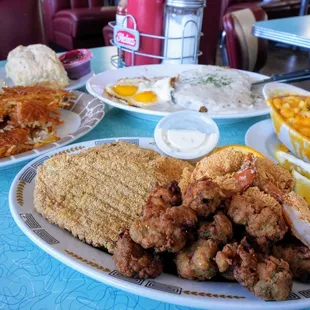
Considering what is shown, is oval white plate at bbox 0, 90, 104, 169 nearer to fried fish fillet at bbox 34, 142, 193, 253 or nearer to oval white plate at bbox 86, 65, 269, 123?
oval white plate at bbox 86, 65, 269, 123

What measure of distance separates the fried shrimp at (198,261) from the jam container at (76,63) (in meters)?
1.36

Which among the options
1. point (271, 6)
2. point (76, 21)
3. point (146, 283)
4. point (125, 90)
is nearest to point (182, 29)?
point (125, 90)

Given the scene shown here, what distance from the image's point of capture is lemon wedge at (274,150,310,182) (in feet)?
3.28

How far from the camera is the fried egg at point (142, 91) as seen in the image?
5.04 feet

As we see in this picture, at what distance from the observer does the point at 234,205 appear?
2.27ft

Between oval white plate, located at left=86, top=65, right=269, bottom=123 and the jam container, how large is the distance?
0.16 metres

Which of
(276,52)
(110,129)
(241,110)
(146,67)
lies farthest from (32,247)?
(276,52)

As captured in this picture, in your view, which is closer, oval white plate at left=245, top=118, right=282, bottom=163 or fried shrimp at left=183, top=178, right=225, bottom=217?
fried shrimp at left=183, top=178, right=225, bottom=217

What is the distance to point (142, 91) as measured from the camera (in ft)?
5.20

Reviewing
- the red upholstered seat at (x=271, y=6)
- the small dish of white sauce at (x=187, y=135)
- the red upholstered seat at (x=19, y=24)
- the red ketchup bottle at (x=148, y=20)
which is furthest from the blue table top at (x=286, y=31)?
the red upholstered seat at (x=271, y=6)

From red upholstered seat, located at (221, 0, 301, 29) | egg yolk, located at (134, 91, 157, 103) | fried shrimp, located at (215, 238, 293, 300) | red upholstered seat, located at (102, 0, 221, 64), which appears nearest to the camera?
fried shrimp, located at (215, 238, 293, 300)

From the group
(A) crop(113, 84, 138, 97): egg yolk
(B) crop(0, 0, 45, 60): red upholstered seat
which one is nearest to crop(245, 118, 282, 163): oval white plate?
(A) crop(113, 84, 138, 97): egg yolk

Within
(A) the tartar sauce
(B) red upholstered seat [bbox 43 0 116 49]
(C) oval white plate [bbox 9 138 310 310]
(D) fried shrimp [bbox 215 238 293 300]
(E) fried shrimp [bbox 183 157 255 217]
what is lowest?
(B) red upholstered seat [bbox 43 0 116 49]

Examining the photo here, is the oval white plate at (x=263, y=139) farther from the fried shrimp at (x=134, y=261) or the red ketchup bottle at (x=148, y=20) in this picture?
the red ketchup bottle at (x=148, y=20)
